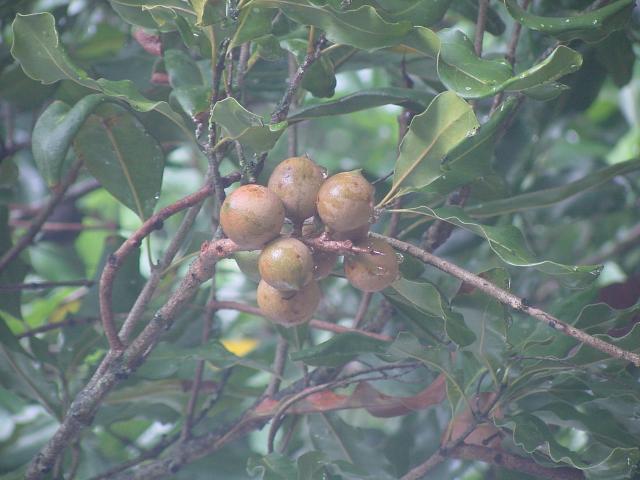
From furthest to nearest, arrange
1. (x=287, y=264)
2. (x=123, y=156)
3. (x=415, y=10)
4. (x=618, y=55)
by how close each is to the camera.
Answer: (x=618, y=55), (x=123, y=156), (x=415, y=10), (x=287, y=264)

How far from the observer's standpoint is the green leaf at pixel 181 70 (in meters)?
1.21

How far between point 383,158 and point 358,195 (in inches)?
66.7

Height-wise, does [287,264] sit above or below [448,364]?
above

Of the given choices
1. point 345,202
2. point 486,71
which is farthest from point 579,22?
point 345,202

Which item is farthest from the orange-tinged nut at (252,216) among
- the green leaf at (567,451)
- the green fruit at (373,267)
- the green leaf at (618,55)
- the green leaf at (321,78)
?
the green leaf at (618,55)

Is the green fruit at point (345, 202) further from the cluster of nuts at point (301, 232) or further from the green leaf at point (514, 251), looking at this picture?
the green leaf at point (514, 251)

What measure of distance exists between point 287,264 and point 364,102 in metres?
0.38

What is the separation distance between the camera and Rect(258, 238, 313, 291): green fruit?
0.93 meters

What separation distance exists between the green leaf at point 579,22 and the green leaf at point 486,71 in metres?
0.06

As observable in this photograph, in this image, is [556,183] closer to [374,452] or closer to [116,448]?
[374,452]

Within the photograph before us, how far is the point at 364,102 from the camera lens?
1.21 metres

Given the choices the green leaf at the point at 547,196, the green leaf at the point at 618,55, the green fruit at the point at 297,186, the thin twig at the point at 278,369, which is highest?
the green fruit at the point at 297,186

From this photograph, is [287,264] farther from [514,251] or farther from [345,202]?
[514,251]

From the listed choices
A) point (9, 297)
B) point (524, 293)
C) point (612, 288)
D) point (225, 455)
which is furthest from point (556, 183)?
point (9, 297)
